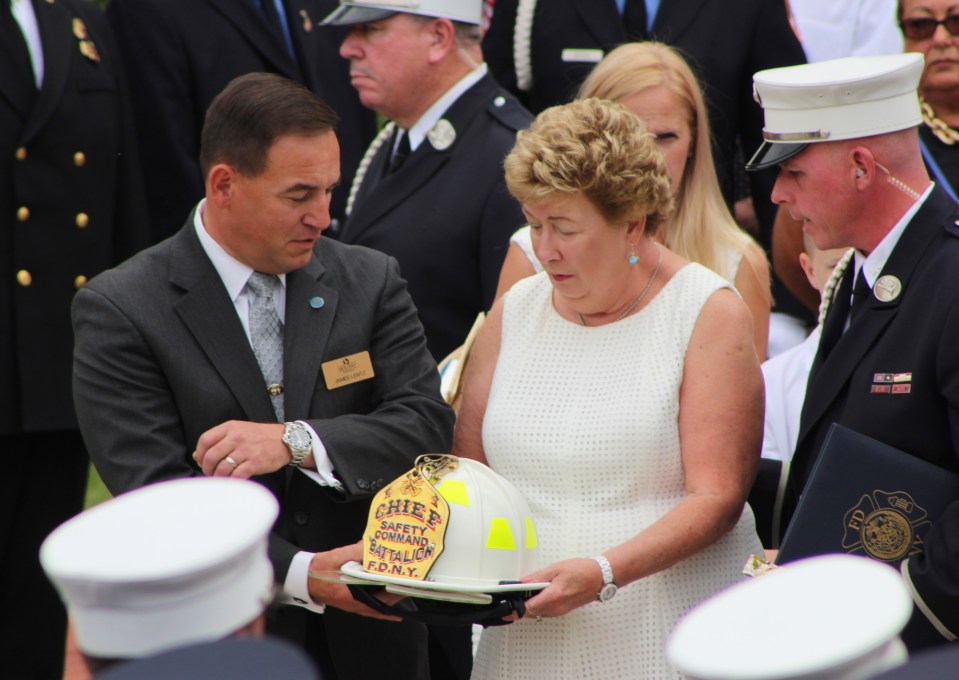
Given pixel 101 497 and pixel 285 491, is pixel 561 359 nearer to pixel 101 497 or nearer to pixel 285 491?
pixel 285 491

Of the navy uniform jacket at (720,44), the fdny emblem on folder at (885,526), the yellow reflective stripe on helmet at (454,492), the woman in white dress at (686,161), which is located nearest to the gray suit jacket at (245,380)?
the yellow reflective stripe on helmet at (454,492)

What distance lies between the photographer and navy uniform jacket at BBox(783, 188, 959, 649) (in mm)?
2930

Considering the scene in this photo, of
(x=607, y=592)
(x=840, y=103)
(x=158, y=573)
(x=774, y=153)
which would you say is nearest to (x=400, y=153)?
(x=774, y=153)

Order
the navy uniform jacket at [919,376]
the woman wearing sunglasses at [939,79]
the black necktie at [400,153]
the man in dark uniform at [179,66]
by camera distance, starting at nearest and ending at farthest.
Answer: the navy uniform jacket at [919,376], the woman wearing sunglasses at [939,79], the black necktie at [400,153], the man in dark uniform at [179,66]

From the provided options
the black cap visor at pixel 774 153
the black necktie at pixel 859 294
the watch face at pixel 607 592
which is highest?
the black cap visor at pixel 774 153

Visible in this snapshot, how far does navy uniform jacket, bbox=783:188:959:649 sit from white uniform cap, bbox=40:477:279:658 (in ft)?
5.25

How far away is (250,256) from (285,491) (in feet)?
1.86

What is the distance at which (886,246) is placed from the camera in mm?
3199

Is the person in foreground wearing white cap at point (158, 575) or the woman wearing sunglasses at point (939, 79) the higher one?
the person in foreground wearing white cap at point (158, 575)

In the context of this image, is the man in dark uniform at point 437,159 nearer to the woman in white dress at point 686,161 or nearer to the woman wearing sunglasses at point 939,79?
the woman in white dress at point 686,161

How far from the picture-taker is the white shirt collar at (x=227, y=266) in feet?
11.3

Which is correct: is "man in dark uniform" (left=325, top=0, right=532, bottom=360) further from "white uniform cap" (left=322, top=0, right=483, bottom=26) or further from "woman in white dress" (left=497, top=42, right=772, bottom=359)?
"woman in white dress" (left=497, top=42, right=772, bottom=359)

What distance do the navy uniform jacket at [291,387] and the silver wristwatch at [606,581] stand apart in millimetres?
567

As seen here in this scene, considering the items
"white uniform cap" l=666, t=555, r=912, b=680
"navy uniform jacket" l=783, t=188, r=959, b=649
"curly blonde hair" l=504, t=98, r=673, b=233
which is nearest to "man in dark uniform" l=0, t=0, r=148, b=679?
"curly blonde hair" l=504, t=98, r=673, b=233
